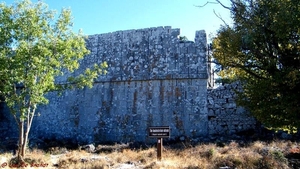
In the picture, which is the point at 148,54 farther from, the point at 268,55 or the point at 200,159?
the point at 268,55

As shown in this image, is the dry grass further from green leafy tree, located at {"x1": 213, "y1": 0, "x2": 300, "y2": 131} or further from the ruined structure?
the ruined structure

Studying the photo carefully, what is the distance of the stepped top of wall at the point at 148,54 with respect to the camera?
16781mm

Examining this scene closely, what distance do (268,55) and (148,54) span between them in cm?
857

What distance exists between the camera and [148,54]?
17.7 metres

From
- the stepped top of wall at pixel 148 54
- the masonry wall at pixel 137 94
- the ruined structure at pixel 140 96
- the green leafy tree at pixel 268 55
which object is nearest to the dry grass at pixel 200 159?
the green leafy tree at pixel 268 55

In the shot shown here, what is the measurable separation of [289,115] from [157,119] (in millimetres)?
8361

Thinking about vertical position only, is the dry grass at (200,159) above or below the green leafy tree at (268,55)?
below

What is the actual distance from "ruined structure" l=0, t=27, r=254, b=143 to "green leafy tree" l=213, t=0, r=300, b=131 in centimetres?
514

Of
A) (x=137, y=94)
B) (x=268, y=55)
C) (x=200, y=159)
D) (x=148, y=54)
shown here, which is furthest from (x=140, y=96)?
(x=268, y=55)

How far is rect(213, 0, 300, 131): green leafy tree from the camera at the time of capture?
930 centimetres

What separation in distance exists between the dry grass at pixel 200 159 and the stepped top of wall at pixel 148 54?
16.8ft

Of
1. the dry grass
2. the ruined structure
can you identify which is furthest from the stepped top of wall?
the dry grass

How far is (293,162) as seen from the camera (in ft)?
35.6

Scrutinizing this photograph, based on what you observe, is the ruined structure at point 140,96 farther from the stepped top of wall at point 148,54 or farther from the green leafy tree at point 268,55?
the green leafy tree at point 268,55
